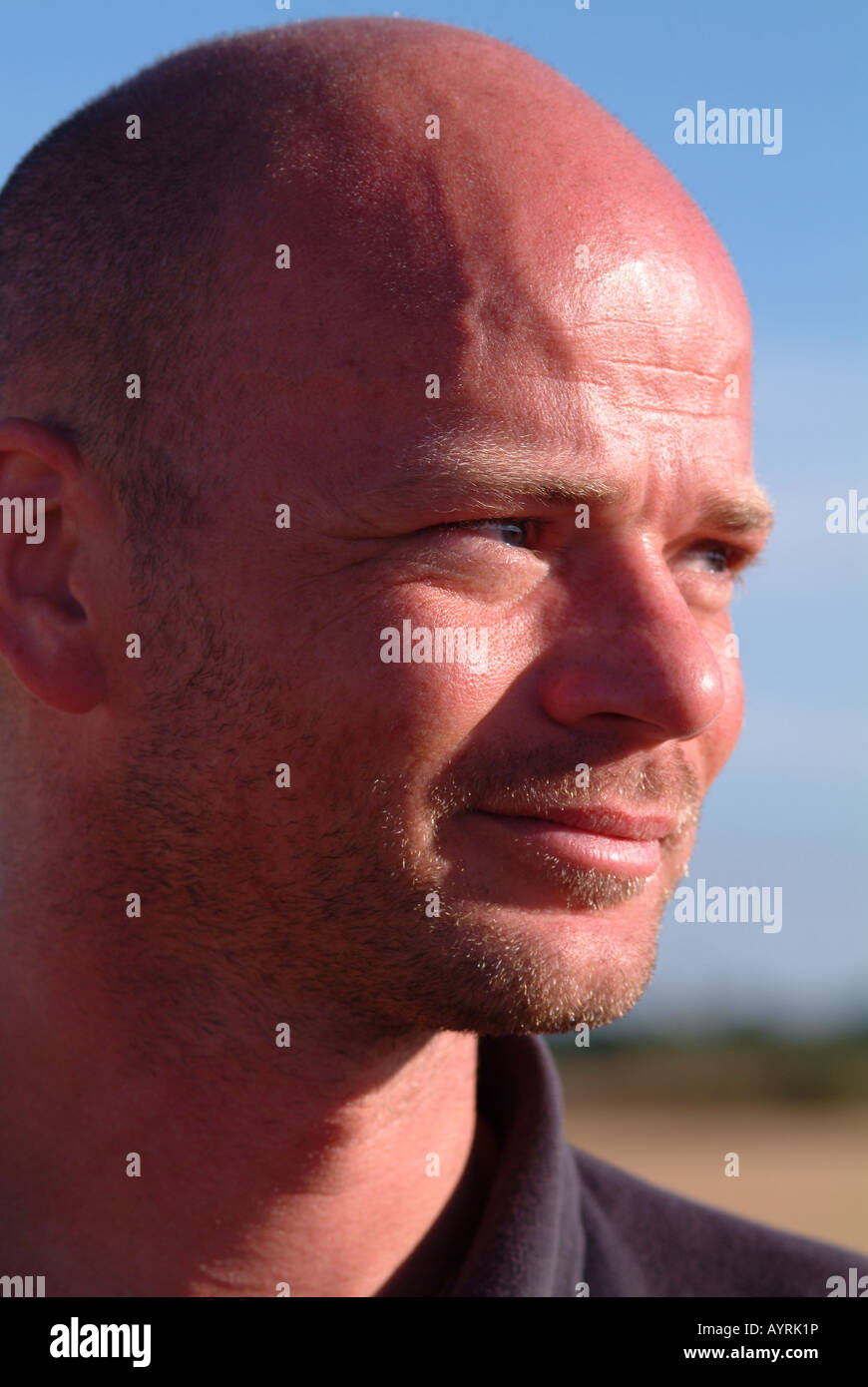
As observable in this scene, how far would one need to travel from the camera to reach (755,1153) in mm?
17438

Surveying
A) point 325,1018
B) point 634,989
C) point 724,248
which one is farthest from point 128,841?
point 724,248

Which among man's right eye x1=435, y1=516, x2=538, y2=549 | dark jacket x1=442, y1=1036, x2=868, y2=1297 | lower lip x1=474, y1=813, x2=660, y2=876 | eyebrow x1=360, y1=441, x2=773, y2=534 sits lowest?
dark jacket x1=442, y1=1036, x2=868, y2=1297

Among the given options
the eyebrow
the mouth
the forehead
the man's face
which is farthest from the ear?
the mouth

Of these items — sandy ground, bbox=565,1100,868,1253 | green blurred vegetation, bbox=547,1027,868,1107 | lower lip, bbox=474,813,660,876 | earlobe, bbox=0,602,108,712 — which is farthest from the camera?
green blurred vegetation, bbox=547,1027,868,1107

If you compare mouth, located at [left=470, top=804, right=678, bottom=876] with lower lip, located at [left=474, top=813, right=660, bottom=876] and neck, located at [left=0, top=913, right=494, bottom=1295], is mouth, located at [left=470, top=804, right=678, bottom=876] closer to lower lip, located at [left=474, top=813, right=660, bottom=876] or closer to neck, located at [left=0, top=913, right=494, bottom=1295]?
lower lip, located at [left=474, top=813, right=660, bottom=876]

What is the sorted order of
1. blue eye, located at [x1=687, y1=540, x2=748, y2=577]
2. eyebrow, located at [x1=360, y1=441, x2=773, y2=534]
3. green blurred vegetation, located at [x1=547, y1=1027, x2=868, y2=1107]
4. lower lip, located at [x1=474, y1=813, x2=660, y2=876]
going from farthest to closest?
green blurred vegetation, located at [x1=547, y1=1027, x2=868, y2=1107] → blue eye, located at [x1=687, y1=540, x2=748, y2=577] → lower lip, located at [x1=474, y1=813, x2=660, y2=876] → eyebrow, located at [x1=360, y1=441, x2=773, y2=534]

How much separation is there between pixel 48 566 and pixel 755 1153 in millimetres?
16204

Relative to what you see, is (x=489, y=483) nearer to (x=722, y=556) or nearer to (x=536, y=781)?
(x=536, y=781)

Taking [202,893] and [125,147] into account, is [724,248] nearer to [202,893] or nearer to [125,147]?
[125,147]

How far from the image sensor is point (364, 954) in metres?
2.83

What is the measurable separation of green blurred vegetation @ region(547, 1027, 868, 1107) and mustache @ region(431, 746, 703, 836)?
59.5 ft

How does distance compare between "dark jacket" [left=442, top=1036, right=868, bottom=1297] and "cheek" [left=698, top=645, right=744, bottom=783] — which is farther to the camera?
"cheek" [left=698, top=645, right=744, bottom=783]

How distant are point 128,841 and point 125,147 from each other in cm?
156

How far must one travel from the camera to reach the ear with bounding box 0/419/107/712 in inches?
119
